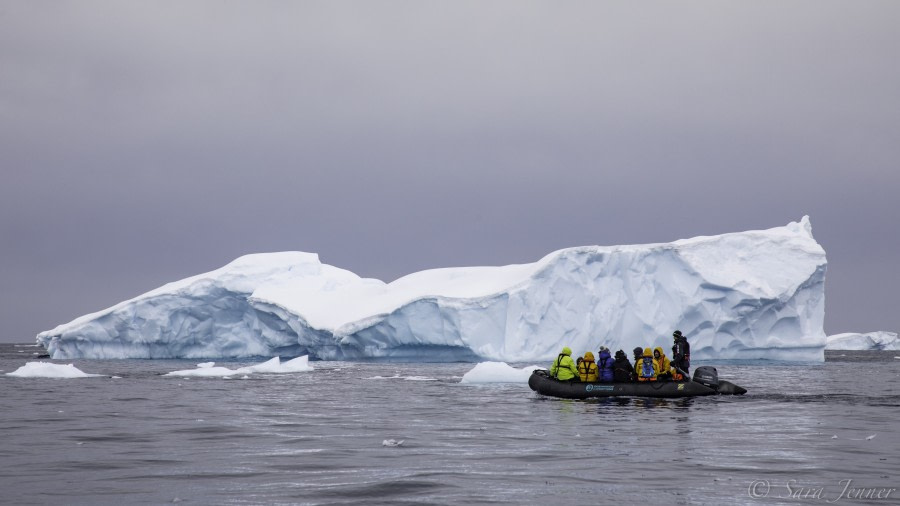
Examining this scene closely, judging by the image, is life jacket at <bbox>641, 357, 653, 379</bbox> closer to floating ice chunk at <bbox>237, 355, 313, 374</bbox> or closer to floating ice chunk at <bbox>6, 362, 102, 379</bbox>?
floating ice chunk at <bbox>237, 355, 313, 374</bbox>

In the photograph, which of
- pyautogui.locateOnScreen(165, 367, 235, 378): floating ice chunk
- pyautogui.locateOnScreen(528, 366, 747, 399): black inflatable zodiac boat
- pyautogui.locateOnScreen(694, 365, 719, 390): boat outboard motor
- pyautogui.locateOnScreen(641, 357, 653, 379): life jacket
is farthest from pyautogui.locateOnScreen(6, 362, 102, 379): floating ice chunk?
pyautogui.locateOnScreen(694, 365, 719, 390): boat outboard motor

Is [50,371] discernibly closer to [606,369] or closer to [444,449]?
Answer: [606,369]

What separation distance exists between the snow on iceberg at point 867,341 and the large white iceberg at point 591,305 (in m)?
48.0

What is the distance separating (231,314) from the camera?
43312 millimetres

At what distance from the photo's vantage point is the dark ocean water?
795 centimetres

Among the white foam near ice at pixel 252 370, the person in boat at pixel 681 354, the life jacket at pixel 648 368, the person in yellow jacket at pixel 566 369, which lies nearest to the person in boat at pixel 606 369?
the person in yellow jacket at pixel 566 369

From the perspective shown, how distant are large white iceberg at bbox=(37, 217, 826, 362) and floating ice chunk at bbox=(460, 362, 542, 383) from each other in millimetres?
10022

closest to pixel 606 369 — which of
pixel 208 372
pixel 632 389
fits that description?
pixel 632 389

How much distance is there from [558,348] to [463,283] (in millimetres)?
5447

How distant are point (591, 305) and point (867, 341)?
57644mm

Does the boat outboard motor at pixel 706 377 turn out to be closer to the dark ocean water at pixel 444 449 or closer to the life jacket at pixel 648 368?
the dark ocean water at pixel 444 449

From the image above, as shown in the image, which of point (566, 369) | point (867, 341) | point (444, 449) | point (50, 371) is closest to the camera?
point (444, 449)

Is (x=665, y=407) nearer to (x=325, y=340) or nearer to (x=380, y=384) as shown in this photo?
(x=380, y=384)

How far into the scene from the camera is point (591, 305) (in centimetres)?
3638
